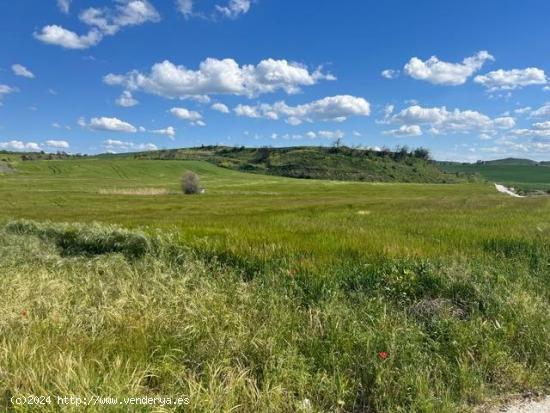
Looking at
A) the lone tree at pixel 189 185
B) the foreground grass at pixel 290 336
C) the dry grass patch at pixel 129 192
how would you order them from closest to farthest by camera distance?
the foreground grass at pixel 290 336
the dry grass patch at pixel 129 192
the lone tree at pixel 189 185

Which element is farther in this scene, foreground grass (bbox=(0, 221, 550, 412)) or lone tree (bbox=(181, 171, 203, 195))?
lone tree (bbox=(181, 171, 203, 195))

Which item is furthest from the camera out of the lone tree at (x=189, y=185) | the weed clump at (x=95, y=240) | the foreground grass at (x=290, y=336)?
the lone tree at (x=189, y=185)

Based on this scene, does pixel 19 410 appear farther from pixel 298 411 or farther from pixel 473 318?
pixel 473 318

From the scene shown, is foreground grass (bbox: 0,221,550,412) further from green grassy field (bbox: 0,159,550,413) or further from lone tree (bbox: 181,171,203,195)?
lone tree (bbox: 181,171,203,195)

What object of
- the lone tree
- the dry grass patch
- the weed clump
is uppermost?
the weed clump

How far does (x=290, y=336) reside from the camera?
249 inches

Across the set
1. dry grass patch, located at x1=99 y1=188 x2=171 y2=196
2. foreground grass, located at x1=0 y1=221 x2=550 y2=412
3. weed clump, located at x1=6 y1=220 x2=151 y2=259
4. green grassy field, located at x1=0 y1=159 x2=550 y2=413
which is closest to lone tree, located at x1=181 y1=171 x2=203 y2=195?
dry grass patch, located at x1=99 y1=188 x2=171 y2=196

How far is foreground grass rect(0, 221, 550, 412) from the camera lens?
498 cm

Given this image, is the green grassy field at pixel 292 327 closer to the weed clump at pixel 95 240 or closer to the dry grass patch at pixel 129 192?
the weed clump at pixel 95 240

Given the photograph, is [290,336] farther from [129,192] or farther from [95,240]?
[129,192]

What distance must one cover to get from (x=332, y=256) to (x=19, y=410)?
6.89 meters

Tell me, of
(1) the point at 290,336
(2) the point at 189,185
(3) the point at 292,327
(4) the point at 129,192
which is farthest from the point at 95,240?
(2) the point at 189,185

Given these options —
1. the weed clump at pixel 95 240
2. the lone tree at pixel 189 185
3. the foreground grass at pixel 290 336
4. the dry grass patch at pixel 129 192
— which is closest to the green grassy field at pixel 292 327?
the foreground grass at pixel 290 336

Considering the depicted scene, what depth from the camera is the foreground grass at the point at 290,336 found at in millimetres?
4977
